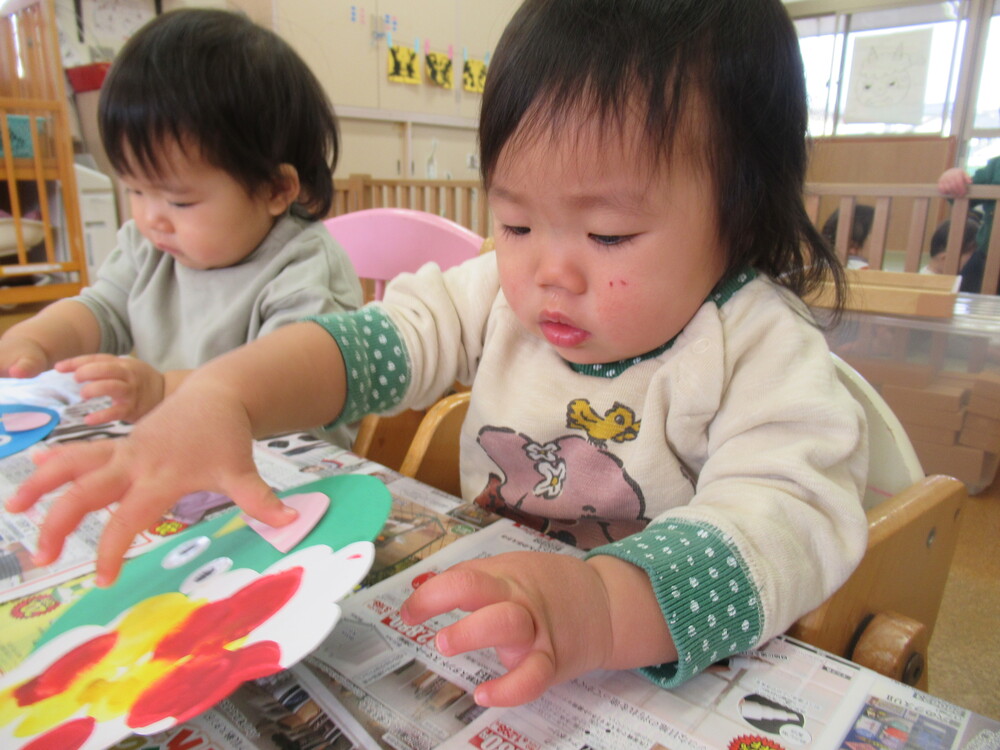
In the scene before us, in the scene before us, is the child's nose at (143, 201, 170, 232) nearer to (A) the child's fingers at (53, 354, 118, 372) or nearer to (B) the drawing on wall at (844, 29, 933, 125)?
(A) the child's fingers at (53, 354, 118, 372)

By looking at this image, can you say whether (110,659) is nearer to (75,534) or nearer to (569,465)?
(75,534)

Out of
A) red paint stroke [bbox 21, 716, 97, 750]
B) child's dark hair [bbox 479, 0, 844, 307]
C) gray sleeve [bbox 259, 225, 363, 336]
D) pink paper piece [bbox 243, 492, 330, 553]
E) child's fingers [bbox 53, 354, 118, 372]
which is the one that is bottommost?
red paint stroke [bbox 21, 716, 97, 750]

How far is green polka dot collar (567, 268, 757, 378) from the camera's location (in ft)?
1.70

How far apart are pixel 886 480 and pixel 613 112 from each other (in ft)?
1.25

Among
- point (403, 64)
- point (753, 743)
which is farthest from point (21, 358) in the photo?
point (403, 64)

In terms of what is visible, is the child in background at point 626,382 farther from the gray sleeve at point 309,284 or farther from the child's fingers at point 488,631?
the gray sleeve at point 309,284

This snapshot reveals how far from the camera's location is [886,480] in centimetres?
57

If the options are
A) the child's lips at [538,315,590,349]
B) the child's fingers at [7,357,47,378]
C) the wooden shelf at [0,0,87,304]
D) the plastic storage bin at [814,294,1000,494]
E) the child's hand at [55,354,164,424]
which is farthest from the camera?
the wooden shelf at [0,0,87,304]

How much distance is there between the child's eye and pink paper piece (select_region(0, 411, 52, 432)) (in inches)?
21.5

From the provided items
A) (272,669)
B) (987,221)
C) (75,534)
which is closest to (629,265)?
(272,669)

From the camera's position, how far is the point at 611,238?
446 millimetres

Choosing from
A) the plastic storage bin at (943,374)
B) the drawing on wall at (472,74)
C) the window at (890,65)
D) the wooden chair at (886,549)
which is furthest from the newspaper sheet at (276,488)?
the window at (890,65)

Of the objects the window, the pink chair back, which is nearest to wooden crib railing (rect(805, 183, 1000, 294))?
the pink chair back

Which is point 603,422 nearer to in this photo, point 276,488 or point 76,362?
point 276,488
